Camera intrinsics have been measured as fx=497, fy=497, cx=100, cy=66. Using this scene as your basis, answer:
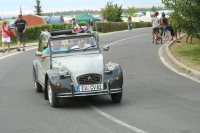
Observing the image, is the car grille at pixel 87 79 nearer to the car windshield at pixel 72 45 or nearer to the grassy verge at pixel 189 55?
the car windshield at pixel 72 45

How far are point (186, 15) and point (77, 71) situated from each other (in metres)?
12.8

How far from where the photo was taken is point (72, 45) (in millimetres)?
12031

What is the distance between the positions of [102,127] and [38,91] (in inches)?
198

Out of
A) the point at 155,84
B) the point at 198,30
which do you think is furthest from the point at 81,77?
the point at 198,30

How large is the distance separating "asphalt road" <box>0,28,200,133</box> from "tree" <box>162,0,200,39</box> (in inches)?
251

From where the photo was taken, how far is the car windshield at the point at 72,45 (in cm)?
1195

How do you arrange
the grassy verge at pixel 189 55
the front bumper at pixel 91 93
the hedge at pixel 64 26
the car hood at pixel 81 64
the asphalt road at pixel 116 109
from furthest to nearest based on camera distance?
the hedge at pixel 64 26 → the grassy verge at pixel 189 55 → the car hood at pixel 81 64 → the front bumper at pixel 91 93 → the asphalt road at pixel 116 109

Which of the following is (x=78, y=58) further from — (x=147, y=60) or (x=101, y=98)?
(x=147, y=60)

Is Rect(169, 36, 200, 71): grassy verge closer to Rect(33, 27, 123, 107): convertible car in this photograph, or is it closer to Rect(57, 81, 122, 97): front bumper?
Rect(33, 27, 123, 107): convertible car

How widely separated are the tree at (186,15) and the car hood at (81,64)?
11231 millimetres

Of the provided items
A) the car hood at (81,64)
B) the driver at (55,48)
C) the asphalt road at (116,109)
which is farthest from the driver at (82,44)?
the asphalt road at (116,109)

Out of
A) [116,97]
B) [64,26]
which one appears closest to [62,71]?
[116,97]

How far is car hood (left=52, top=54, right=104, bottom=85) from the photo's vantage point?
10453 mm

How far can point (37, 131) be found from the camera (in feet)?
27.3
